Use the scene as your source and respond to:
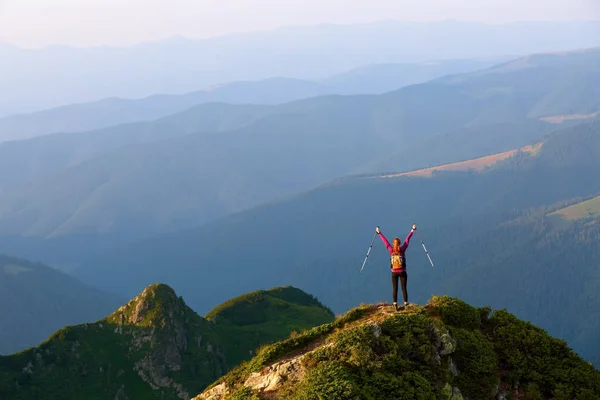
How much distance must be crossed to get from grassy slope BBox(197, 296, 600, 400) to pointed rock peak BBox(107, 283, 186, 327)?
2510 inches

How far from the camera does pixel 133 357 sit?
85.2 m

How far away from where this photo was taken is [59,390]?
7800 cm

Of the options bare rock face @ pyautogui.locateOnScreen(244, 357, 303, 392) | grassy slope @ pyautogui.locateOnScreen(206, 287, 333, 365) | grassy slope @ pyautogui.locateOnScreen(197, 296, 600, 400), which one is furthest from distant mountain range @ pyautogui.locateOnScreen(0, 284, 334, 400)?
bare rock face @ pyautogui.locateOnScreen(244, 357, 303, 392)

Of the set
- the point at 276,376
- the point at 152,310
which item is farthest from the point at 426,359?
the point at 152,310

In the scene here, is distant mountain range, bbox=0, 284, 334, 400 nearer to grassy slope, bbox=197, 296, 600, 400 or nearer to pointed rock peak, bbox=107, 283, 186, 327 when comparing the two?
pointed rock peak, bbox=107, 283, 186, 327

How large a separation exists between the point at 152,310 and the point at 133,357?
7.71 metres

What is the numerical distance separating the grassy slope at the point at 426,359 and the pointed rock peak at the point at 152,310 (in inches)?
2510

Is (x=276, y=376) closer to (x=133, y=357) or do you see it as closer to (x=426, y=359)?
(x=426, y=359)

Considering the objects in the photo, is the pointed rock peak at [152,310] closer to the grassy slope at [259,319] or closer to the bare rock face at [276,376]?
the grassy slope at [259,319]

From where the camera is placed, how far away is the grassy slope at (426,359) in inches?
888

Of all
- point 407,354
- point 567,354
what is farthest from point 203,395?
point 567,354

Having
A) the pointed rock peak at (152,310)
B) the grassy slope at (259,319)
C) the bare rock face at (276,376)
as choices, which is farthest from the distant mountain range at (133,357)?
the bare rock face at (276,376)

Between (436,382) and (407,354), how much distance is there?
5.24 feet

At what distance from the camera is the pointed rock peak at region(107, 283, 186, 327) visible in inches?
3492
